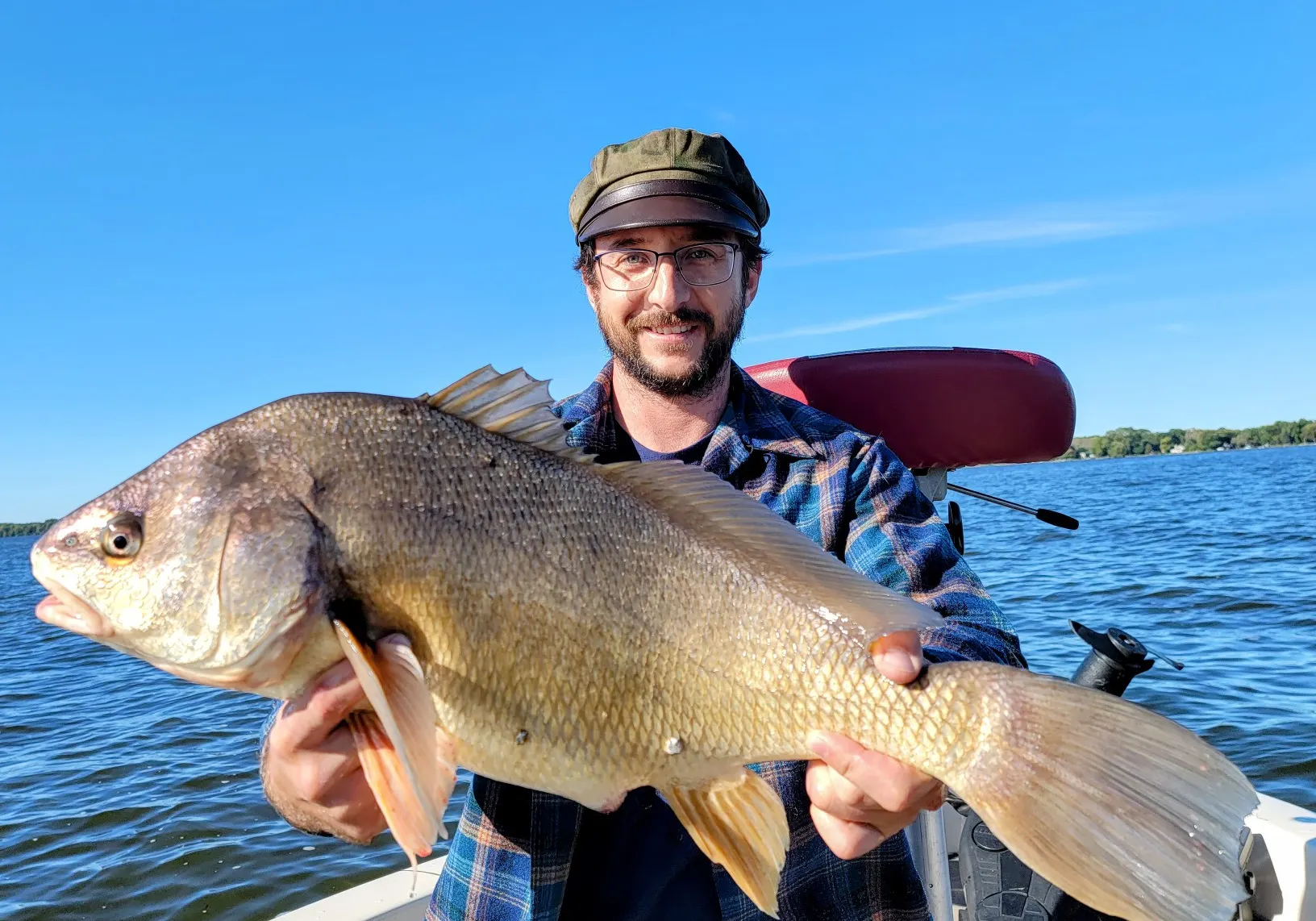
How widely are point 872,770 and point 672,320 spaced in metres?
1.84

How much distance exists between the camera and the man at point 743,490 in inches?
79.4

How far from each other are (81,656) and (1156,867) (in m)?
21.3

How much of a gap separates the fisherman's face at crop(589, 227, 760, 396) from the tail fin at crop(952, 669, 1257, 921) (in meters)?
1.75

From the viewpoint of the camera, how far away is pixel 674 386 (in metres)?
3.23

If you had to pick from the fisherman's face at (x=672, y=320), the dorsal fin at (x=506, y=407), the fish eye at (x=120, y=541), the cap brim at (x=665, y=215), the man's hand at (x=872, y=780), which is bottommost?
the man's hand at (x=872, y=780)

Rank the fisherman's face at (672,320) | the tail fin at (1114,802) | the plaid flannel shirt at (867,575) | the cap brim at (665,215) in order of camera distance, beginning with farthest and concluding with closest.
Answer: the fisherman's face at (672,320) < the cap brim at (665,215) < the plaid flannel shirt at (867,575) < the tail fin at (1114,802)

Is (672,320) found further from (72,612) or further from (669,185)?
(72,612)

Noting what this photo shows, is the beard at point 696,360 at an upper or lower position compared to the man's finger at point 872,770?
upper

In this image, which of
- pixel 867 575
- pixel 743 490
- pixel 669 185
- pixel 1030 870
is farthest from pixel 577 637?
pixel 1030 870

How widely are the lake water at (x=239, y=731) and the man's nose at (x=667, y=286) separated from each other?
6.03 m

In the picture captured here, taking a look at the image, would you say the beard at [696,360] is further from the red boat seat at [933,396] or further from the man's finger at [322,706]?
the man's finger at [322,706]

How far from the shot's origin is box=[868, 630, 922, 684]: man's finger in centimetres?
182

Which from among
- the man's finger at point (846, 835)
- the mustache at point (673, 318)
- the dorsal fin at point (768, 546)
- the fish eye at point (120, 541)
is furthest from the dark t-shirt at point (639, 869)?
the fish eye at point (120, 541)

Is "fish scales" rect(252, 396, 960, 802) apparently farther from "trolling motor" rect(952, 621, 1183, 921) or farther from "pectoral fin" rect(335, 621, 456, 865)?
"trolling motor" rect(952, 621, 1183, 921)
